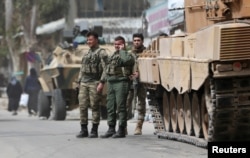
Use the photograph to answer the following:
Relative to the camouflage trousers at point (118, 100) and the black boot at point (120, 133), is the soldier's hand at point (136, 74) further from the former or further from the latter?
the black boot at point (120, 133)

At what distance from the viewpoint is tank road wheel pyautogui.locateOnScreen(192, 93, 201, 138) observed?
13.3 metres

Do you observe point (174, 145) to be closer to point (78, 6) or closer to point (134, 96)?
point (134, 96)

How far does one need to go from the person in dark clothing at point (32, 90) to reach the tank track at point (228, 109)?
17.9 m

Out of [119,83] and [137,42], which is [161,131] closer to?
[119,83]

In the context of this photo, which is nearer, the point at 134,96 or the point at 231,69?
the point at 231,69

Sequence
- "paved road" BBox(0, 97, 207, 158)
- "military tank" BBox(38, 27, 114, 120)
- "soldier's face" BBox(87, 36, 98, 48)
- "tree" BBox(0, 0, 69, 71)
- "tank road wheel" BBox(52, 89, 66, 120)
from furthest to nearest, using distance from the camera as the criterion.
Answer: "tree" BBox(0, 0, 69, 71)
"tank road wheel" BBox(52, 89, 66, 120)
"military tank" BBox(38, 27, 114, 120)
"soldier's face" BBox(87, 36, 98, 48)
"paved road" BBox(0, 97, 207, 158)

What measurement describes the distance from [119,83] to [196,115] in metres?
1.56

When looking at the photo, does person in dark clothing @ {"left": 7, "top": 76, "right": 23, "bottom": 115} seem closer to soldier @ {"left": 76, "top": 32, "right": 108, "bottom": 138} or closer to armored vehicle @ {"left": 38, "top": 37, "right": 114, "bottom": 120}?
armored vehicle @ {"left": 38, "top": 37, "right": 114, "bottom": 120}

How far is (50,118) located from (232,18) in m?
12.5

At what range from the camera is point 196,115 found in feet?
44.7

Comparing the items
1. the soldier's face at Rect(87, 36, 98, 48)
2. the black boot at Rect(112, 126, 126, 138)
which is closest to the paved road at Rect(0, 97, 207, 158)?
the black boot at Rect(112, 126, 126, 138)

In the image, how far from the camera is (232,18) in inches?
512

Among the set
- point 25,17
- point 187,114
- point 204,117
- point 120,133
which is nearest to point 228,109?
point 204,117

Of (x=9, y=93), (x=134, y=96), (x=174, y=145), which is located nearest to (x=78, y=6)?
(x=9, y=93)
